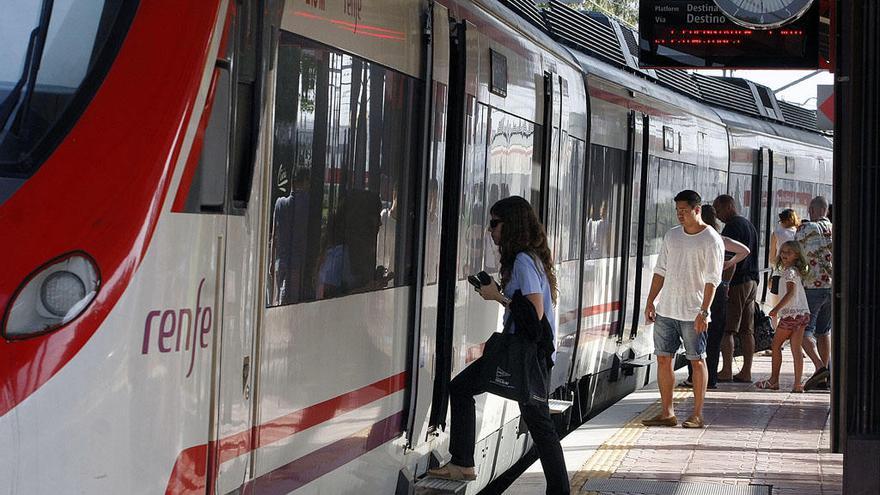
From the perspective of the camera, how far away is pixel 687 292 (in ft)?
32.5

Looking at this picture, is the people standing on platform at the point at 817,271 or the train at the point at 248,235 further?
the people standing on platform at the point at 817,271

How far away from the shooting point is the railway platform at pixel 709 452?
788 cm

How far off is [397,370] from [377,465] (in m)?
0.43

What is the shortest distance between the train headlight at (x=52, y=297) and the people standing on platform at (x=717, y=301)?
9430mm

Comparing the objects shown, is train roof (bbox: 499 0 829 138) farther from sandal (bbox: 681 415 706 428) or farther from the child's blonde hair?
sandal (bbox: 681 415 706 428)

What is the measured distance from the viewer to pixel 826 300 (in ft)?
41.1

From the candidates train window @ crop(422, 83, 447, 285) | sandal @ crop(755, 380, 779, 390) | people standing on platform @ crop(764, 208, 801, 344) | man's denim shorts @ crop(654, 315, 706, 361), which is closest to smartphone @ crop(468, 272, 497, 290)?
train window @ crop(422, 83, 447, 285)

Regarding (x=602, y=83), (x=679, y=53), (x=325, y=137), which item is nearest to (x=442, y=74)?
(x=325, y=137)

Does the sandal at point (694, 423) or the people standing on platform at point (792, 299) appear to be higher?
the people standing on platform at point (792, 299)

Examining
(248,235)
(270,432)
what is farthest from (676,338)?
(248,235)

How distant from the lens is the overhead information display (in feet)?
32.3

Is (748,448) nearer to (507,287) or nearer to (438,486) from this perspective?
(507,287)

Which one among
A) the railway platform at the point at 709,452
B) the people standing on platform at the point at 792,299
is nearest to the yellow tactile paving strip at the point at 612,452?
the railway platform at the point at 709,452

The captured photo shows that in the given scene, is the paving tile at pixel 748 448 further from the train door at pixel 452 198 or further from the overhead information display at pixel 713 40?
the overhead information display at pixel 713 40
